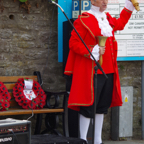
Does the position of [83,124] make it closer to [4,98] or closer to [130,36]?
[4,98]

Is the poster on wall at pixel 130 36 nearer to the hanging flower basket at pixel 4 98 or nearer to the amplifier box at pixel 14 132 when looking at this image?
the hanging flower basket at pixel 4 98

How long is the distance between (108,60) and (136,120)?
5.56 ft

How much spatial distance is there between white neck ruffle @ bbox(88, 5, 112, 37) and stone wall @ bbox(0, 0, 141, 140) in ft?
3.70

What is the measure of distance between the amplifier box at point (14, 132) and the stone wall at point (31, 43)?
1.89m

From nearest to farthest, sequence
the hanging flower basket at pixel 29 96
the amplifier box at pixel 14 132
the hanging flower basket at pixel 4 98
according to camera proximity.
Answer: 1. the amplifier box at pixel 14 132
2. the hanging flower basket at pixel 4 98
3. the hanging flower basket at pixel 29 96

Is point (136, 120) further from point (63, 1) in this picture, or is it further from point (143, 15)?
point (63, 1)

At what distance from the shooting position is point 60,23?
4430 mm

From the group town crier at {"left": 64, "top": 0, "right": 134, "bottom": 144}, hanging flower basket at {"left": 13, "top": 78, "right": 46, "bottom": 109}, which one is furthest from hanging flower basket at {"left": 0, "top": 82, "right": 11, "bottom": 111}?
town crier at {"left": 64, "top": 0, "right": 134, "bottom": 144}

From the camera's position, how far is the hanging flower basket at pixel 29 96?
4020mm

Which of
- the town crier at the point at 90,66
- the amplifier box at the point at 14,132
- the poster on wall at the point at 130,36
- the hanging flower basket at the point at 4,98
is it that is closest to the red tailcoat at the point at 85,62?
the town crier at the point at 90,66

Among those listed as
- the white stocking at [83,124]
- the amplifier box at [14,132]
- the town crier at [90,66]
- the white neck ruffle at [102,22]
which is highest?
the white neck ruffle at [102,22]

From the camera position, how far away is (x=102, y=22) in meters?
3.52

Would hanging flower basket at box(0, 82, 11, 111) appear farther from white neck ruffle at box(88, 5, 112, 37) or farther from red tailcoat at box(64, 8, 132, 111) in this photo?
white neck ruffle at box(88, 5, 112, 37)

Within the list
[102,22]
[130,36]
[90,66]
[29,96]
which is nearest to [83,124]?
[90,66]
